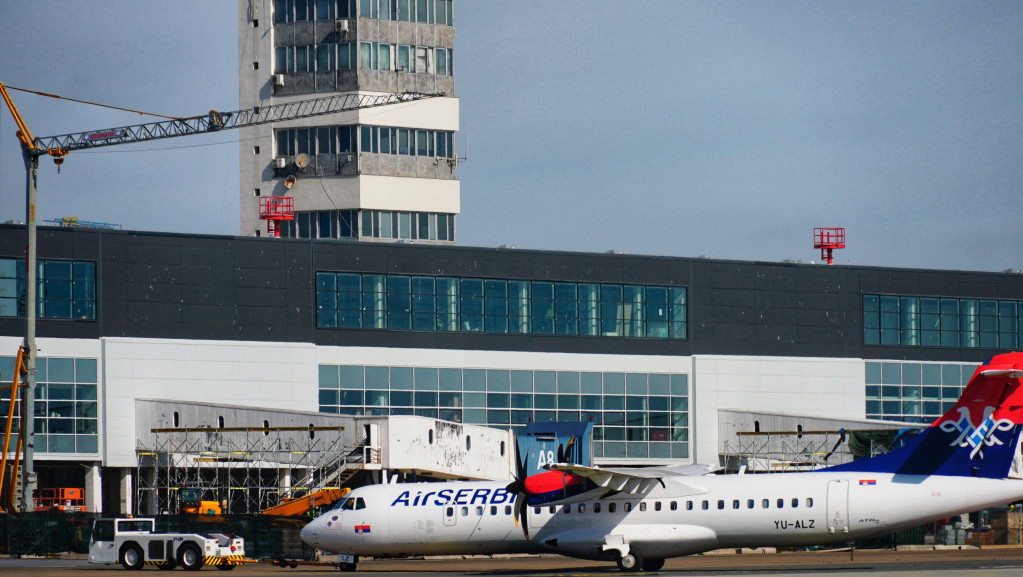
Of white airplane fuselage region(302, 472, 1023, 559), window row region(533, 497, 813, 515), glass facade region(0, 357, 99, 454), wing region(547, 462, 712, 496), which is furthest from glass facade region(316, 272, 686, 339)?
wing region(547, 462, 712, 496)

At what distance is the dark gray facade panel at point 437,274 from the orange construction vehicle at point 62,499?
8.47 metres

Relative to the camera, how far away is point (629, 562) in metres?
44.4

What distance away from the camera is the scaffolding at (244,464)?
68375 millimetres

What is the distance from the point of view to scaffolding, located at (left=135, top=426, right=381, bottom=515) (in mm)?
68375

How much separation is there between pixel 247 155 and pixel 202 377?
1502 inches

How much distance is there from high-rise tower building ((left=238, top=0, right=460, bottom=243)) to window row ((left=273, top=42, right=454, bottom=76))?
8 centimetres

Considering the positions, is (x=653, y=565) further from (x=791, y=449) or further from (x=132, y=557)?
(x=791, y=449)

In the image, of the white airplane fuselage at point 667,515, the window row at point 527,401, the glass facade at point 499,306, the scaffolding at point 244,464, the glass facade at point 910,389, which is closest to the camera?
the white airplane fuselage at point 667,515

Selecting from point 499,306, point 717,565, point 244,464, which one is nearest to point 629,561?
point 717,565

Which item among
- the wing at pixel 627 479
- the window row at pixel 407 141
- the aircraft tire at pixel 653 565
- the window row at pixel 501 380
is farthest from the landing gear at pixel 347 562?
the window row at pixel 407 141

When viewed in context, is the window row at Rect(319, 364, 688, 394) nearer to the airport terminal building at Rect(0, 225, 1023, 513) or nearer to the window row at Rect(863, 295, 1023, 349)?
the airport terminal building at Rect(0, 225, 1023, 513)

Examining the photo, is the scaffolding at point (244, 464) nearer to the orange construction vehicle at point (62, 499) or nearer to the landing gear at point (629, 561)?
the orange construction vehicle at point (62, 499)

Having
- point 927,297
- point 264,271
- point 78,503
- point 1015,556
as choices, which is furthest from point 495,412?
point 1015,556

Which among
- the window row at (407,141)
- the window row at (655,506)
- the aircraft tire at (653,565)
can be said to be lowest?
the aircraft tire at (653,565)
